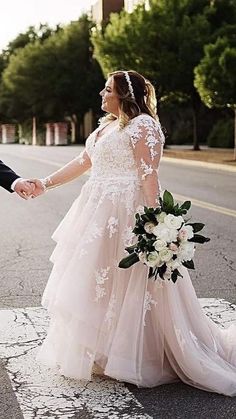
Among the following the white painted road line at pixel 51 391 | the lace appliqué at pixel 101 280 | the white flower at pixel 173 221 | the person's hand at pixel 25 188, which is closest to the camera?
the white painted road line at pixel 51 391

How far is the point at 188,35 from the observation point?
40812 millimetres

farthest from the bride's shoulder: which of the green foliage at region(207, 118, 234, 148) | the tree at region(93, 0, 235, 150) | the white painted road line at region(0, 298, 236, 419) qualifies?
the green foliage at region(207, 118, 234, 148)

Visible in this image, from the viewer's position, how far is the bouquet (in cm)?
474

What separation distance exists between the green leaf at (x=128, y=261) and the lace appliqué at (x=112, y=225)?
29cm

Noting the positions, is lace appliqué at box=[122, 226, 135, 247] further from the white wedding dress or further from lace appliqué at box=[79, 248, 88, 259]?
lace appliqué at box=[79, 248, 88, 259]

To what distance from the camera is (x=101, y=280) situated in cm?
498

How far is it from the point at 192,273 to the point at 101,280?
3876 mm

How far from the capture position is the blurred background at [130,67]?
133 feet

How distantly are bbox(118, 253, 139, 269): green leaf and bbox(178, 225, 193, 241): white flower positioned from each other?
0.93 feet

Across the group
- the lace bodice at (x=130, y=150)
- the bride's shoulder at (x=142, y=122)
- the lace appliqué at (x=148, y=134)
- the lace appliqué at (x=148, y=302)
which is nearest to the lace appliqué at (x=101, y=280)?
the lace appliqué at (x=148, y=302)

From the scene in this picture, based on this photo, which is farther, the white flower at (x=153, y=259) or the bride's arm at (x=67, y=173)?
the bride's arm at (x=67, y=173)

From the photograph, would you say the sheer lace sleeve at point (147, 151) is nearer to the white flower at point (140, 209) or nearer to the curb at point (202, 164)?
the white flower at point (140, 209)

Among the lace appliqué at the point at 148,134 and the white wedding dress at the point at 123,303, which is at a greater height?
the lace appliqué at the point at 148,134

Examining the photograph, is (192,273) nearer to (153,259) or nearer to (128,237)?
(128,237)
